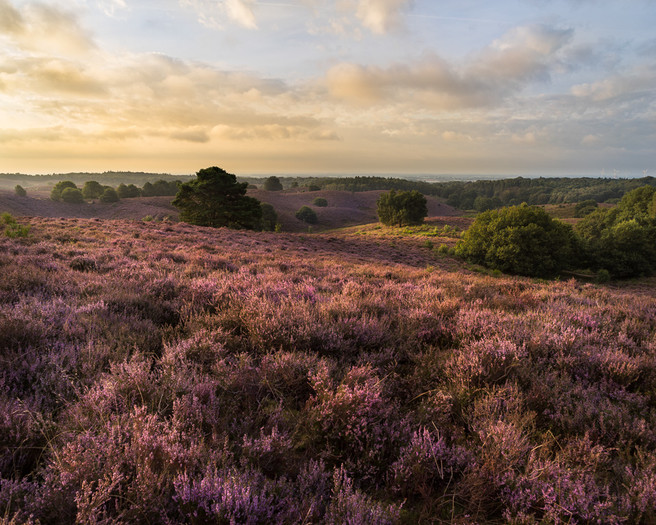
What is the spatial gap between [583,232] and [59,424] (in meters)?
81.0

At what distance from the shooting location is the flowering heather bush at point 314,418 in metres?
1.66

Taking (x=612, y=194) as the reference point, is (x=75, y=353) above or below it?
below

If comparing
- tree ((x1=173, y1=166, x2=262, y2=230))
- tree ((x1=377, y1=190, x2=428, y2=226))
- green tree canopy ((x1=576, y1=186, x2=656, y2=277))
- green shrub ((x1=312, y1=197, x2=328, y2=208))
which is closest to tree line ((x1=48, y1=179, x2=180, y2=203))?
tree ((x1=173, y1=166, x2=262, y2=230))

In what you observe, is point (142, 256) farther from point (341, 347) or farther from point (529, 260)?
point (529, 260)

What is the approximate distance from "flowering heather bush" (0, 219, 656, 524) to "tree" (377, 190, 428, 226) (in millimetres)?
68520

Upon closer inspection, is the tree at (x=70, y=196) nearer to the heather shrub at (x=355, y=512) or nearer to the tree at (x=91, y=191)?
the tree at (x=91, y=191)

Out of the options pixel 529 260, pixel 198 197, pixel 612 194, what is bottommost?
pixel 529 260

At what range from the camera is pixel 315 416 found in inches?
92.7

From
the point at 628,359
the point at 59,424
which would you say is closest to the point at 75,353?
the point at 59,424

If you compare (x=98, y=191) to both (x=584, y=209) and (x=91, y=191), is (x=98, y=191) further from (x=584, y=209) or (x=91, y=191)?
(x=584, y=209)

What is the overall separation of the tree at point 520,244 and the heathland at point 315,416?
39246mm

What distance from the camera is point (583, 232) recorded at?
61625 millimetres

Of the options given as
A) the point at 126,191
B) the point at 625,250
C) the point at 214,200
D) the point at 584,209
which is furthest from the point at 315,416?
the point at 584,209

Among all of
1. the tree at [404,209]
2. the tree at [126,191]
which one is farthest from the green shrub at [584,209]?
the tree at [126,191]
